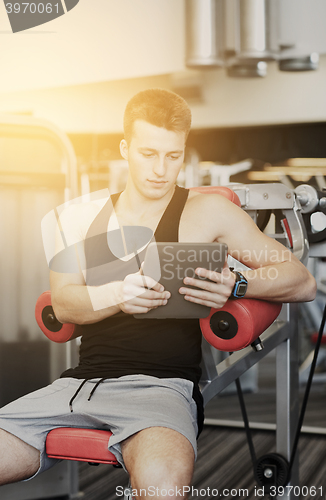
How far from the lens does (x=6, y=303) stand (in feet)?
6.82

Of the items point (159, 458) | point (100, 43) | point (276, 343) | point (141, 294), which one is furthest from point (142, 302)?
point (100, 43)

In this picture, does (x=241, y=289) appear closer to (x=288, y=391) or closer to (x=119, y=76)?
(x=288, y=391)

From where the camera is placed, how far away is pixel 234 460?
96.2 inches

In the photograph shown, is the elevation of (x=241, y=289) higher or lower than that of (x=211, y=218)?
lower

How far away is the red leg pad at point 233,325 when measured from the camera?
3.95 ft

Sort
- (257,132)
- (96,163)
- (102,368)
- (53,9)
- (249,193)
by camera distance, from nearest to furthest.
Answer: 1. (102,368)
2. (249,193)
3. (53,9)
4. (257,132)
5. (96,163)

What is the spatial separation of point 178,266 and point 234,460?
163cm

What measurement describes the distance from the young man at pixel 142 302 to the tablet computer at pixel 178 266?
0.02m

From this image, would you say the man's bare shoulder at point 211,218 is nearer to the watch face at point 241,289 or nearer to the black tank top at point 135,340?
the black tank top at point 135,340

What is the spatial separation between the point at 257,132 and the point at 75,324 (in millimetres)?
4927

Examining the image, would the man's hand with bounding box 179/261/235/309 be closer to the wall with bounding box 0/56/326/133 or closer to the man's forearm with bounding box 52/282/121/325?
the man's forearm with bounding box 52/282/121/325

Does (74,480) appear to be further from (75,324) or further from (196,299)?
(196,299)

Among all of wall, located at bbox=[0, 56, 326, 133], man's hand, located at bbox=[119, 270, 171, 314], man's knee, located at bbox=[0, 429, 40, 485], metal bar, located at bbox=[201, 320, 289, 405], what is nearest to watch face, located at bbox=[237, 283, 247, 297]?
man's hand, located at bbox=[119, 270, 171, 314]

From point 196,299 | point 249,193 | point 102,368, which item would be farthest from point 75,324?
point 249,193
